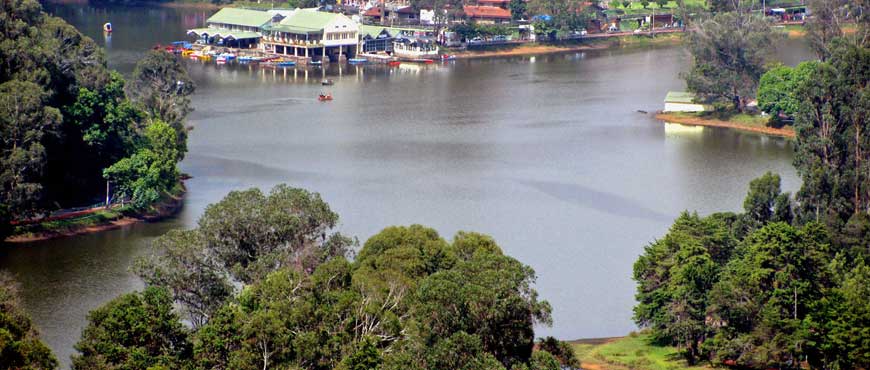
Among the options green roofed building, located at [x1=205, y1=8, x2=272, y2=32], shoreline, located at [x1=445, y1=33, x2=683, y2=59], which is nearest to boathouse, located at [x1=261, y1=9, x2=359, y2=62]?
green roofed building, located at [x1=205, y1=8, x2=272, y2=32]

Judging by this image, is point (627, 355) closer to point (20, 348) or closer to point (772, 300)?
point (772, 300)

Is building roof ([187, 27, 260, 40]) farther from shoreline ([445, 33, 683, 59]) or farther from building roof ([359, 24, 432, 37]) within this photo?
shoreline ([445, 33, 683, 59])

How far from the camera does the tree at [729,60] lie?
69688 millimetres

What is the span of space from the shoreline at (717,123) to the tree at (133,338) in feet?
146

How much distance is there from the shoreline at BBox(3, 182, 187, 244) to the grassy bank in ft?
61.8

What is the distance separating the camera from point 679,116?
231ft

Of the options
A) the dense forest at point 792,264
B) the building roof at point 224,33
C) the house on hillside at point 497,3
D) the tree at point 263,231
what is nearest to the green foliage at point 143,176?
the tree at point 263,231

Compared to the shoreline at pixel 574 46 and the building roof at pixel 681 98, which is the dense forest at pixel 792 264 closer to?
the building roof at pixel 681 98

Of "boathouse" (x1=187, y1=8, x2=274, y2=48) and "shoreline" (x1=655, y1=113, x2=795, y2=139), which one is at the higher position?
"boathouse" (x1=187, y1=8, x2=274, y2=48)

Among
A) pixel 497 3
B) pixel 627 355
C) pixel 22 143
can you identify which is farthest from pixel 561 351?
pixel 497 3

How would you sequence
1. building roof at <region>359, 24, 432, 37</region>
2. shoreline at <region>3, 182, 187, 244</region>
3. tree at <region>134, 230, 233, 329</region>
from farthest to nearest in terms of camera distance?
1. building roof at <region>359, 24, 432, 37</region>
2. shoreline at <region>3, 182, 187, 244</region>
3. tree at <region>134, 230, 233, 329</region>

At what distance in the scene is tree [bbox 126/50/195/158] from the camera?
56438 millimetres

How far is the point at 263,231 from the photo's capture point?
3362 centimetres

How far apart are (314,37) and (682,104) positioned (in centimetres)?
3043
